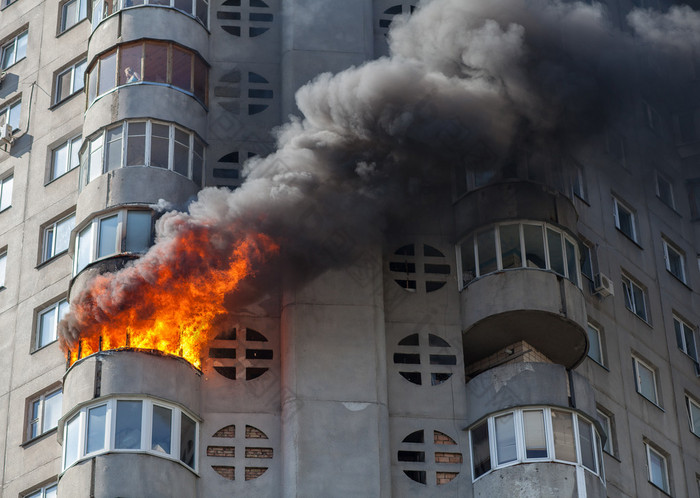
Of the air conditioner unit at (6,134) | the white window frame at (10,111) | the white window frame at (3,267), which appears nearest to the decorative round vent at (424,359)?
the white window frame at (3,267)

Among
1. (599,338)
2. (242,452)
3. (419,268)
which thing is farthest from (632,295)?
(242,452)

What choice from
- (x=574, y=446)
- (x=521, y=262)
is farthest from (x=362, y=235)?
(x=574, y=446)

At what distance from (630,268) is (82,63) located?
57.1 ft

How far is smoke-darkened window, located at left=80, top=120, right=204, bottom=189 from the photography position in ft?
125

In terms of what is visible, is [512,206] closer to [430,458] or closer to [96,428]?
[430,458]

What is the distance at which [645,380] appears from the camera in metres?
41.6

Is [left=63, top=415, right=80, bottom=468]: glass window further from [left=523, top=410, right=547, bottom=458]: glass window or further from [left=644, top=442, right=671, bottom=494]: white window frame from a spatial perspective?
[left=644, top=442, right=671, bottom=494]: white window frame

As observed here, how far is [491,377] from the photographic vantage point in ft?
119

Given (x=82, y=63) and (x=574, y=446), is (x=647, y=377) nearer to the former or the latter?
(x=574, y=446)

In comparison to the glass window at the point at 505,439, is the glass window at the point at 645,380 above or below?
above

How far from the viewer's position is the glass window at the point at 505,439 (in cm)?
3497

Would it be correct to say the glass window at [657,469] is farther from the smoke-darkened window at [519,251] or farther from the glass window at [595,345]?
the smoke-darkened window at [519,251]

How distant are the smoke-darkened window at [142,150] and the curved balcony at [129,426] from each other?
5.91m

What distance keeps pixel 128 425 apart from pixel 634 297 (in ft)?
54.8
